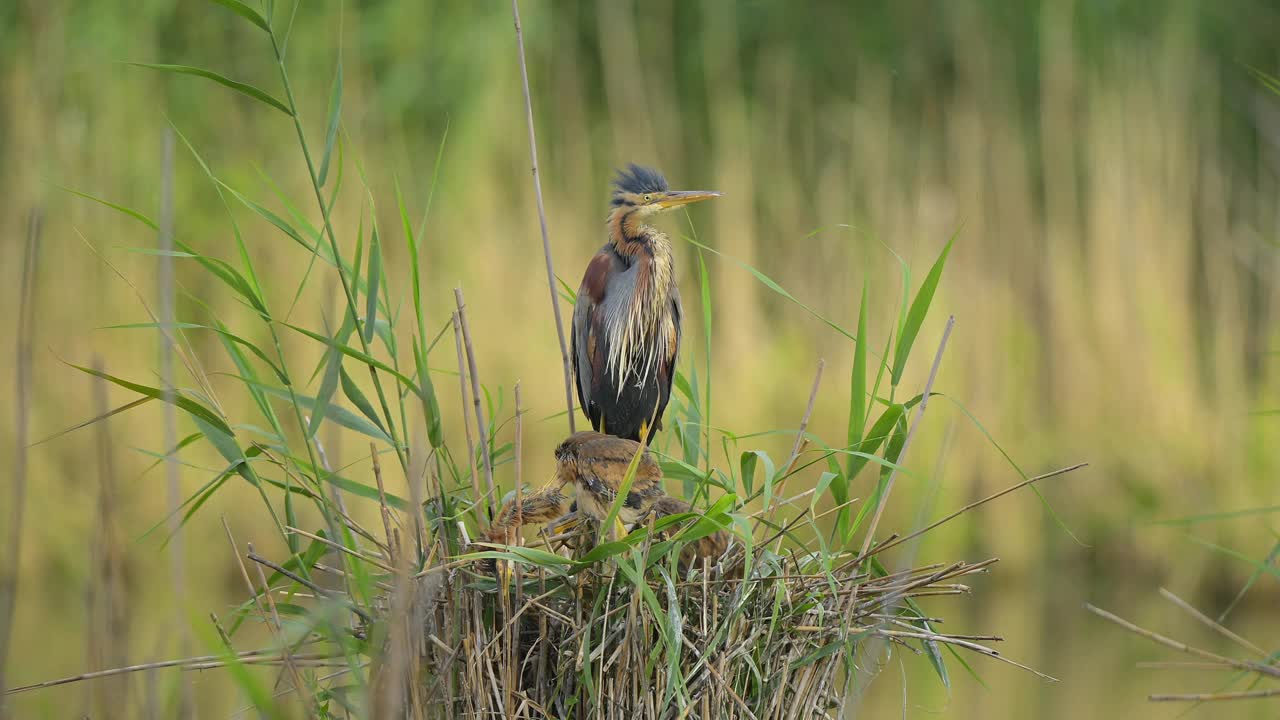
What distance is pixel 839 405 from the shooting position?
3859 millimetres

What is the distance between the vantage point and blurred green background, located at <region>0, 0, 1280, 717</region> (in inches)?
137

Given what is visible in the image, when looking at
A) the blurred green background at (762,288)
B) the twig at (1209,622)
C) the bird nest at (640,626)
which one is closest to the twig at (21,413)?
the bird nest at (640,626)

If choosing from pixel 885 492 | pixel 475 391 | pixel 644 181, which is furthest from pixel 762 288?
pixel 475 391

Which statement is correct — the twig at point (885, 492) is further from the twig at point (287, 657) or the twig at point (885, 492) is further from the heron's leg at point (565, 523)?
the twig at point (287, 657)

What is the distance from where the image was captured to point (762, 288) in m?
4.83

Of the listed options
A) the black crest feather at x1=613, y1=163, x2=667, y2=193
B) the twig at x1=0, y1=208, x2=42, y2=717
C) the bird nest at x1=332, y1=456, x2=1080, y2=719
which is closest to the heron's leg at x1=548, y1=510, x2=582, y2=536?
the bird nest at x1=332, y1=456, x2=1080, y2=719

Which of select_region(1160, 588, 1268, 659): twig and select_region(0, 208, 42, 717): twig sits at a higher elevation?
select_region(0, 208, 42, 717): twig

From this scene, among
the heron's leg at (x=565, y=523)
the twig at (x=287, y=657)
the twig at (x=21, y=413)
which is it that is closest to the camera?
the twig at (x=21, y=413)

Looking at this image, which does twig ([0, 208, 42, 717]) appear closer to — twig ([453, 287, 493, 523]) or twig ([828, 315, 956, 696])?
twig ([453, 287, 493, 523])

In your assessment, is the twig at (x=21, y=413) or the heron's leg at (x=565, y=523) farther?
the heron's leg at (x=565, y=523)

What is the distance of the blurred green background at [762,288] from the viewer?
137 inches

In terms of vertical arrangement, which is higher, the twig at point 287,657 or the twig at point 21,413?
the twig at point 21,413

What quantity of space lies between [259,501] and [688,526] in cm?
275

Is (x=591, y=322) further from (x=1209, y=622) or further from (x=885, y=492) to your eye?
(x=1209, y=622)
